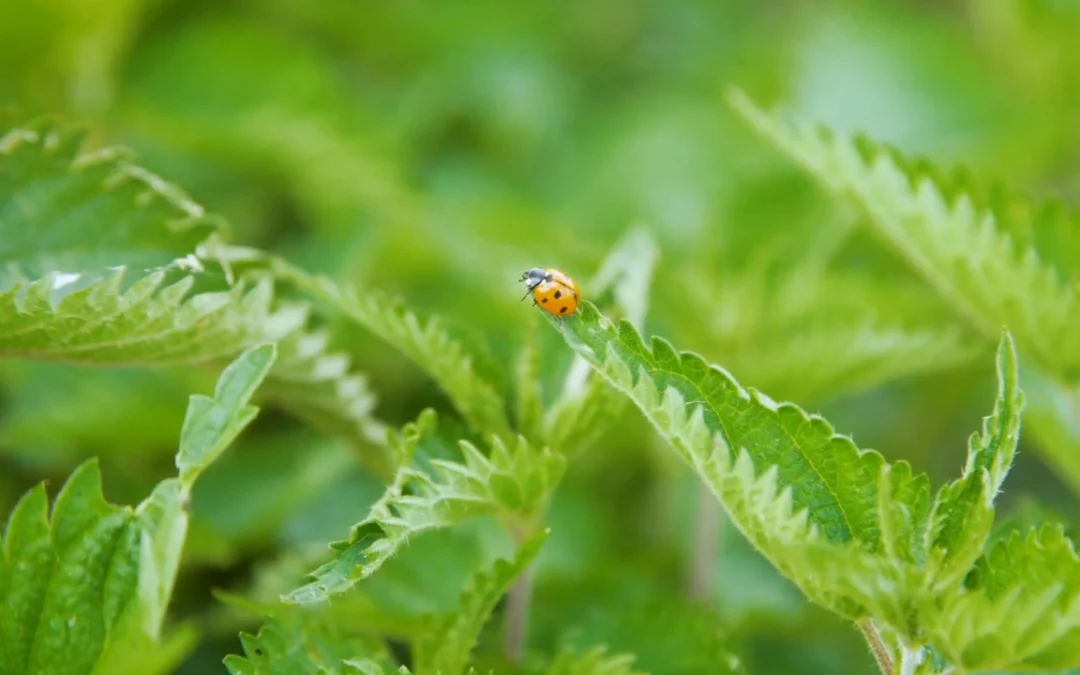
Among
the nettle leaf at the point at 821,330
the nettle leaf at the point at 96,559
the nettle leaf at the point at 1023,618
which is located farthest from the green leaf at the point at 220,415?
the nettle leaf at the point at 821,330

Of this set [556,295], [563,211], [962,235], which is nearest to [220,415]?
[556,295]

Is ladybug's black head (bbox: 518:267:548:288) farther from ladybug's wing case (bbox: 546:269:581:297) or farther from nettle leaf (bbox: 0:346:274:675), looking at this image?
nettle leaf (bbox: 0:346:274:675)

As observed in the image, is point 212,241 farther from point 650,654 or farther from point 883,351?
point 883,351

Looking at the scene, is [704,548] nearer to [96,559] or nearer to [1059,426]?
[1059,426]

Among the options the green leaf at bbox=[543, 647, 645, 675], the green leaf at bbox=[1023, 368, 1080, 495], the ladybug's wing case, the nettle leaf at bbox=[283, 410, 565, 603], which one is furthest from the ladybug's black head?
the green leaf at bbox=[1023, 368, 1080, 495]

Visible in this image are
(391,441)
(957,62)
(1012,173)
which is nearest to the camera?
(391,441)

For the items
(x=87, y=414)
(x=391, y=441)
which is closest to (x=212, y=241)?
(x=391, y=441)

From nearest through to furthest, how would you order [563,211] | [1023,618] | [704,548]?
[1023,618], [704,548], [563,211]
